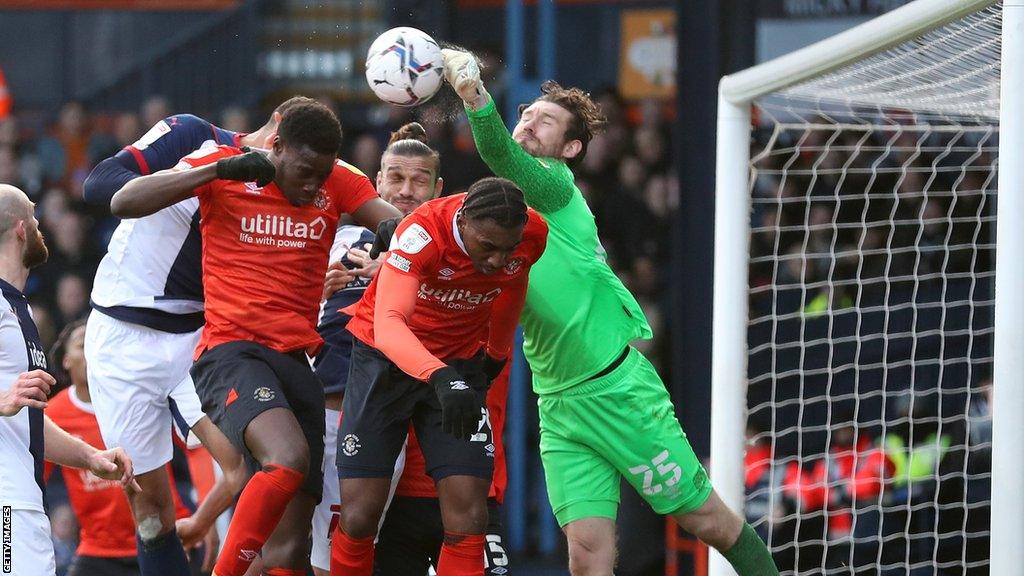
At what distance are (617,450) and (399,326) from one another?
1.12m

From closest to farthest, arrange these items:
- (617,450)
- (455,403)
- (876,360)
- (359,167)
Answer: (455,403)
(617,450)
(876,360)
(359,167)

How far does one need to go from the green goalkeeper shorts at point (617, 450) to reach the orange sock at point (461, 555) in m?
0.57

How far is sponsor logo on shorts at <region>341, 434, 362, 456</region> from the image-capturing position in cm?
508

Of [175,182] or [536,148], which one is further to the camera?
[536,148]

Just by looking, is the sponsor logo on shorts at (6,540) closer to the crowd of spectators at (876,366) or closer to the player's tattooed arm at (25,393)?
the player's tattooed arm at (25,393)

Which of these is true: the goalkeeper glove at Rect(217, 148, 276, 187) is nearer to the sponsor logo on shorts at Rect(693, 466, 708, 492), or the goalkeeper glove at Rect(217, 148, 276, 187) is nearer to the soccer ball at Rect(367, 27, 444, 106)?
the soccer ball at Rect(367, 27, 444, 106)

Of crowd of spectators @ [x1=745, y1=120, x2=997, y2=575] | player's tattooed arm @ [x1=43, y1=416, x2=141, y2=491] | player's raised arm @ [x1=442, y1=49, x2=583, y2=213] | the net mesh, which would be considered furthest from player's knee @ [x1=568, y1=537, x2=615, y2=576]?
crowd of spectators @ [x1=745, y1=120, x2=997, y2=575]

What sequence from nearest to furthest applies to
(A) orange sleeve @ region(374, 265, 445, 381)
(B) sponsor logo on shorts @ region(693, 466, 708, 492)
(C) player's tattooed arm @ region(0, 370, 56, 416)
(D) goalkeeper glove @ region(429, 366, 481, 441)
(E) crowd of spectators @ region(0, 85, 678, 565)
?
(D) goalkeeper glove @ region(429, 366, 481, 441), (A) orange sleeve @ region(374, 265, 445, 381), (C) player's tattooed arm @ region(0, 370, 56, 416), (B) sponsor logo on shorts @ region(693, 466, 708, 492), (E) crowd of spectators @ region(0, 85, 678, 565)

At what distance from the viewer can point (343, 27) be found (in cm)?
1156

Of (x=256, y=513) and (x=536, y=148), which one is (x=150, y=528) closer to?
(x=256, y=513)

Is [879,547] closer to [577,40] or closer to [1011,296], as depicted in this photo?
[1011,296]

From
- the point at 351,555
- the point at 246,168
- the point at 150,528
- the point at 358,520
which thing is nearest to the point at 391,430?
the point at 358,520

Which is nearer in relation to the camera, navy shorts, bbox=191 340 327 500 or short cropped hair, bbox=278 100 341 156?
navy shorts, bbox=191 340 327 500

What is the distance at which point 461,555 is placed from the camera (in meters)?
4.98
